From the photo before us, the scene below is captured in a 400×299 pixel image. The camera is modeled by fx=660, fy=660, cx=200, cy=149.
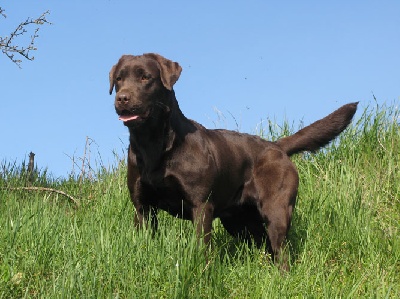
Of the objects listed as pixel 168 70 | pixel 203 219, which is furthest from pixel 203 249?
pixel 168 70

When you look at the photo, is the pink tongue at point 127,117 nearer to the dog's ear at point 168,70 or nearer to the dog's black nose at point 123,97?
the dog's black nose at point 123,97

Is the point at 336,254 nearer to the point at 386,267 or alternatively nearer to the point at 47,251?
the point at 386,267

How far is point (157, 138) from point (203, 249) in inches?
56.5

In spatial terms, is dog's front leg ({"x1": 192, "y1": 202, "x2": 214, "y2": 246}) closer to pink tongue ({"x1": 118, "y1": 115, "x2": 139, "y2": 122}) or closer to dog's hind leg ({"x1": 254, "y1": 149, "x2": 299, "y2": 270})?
dog's hind leg ({"x1": 254, "y1": 149, "x2": 299, "y2": 270})

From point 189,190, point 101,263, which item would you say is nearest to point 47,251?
point 101,263

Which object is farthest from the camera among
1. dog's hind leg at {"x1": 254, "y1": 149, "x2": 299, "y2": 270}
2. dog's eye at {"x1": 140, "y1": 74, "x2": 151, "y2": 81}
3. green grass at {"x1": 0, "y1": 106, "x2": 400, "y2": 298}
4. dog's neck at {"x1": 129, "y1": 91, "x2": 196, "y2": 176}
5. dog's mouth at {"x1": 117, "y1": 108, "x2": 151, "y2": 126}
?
dog's hind leg at {"x1": 254, "y1": 149, "x2": 299, "y2": 270}

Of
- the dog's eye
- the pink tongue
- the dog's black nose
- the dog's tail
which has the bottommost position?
the dog's tail

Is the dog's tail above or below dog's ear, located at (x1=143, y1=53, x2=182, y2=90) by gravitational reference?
below

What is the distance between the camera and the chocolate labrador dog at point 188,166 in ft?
19.4

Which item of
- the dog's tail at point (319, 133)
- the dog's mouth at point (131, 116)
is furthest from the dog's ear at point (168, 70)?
the dog's tail at point (319, 133)

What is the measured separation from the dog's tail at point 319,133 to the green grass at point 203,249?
0.68 metres

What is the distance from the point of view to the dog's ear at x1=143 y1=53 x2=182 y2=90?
5.98m

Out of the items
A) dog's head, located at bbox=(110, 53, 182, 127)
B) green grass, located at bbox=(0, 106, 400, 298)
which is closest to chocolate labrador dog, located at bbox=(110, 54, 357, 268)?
dog's head, located at bbox=(110, 53, 182, 127)

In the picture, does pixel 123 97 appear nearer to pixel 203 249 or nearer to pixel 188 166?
pixel 188 166
